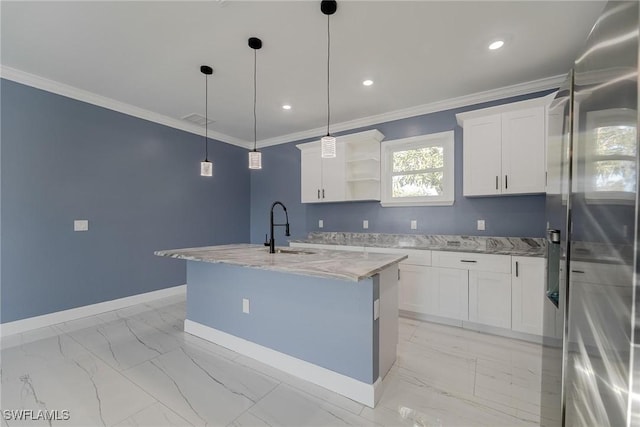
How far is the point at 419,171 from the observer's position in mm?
3668

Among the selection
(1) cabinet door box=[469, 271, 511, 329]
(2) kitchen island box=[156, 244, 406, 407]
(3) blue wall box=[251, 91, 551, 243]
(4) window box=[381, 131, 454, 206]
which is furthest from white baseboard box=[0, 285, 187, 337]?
(1) cabinet door box=[469, 271, 511, 329]

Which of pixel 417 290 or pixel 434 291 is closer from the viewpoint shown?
pixel 434 291

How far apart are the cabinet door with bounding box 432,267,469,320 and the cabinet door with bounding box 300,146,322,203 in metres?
2.07

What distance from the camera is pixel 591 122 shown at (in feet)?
2.49

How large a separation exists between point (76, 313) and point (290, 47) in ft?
12.8

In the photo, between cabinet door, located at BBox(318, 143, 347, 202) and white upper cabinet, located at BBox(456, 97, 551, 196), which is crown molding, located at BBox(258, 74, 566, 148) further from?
cabinet door, located at BBox(318, 143, 347, 202)

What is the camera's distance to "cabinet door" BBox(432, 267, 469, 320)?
9.46 feet

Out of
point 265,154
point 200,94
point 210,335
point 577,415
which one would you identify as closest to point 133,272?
point 210,335

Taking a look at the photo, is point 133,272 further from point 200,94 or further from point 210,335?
point 200,94

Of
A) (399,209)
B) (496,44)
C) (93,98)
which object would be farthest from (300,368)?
(93,98)

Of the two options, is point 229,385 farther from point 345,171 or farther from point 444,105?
point 444,105

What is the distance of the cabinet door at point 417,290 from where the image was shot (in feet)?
10.1

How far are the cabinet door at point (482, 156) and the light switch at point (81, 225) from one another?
4694 millimetres

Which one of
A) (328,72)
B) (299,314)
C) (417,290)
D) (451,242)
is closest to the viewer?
(299,314)
